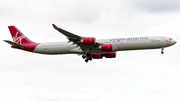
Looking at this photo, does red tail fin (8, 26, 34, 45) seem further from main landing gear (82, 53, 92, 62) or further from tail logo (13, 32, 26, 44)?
main landing gear (82, 53, 92, 62)

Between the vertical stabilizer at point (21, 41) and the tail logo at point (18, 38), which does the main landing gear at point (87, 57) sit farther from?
the tail logo at point (18, 38)

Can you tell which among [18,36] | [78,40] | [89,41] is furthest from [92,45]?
[18,36]

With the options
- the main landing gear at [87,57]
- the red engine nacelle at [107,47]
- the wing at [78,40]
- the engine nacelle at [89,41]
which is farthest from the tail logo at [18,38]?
the red engine nacelle at [107,47]

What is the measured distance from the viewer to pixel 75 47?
6712cm

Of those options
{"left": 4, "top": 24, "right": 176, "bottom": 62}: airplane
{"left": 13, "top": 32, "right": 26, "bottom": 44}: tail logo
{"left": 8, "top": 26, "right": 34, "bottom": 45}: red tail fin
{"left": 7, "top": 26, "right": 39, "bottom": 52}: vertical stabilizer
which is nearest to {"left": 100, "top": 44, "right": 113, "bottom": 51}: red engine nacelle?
{"left": 4, "top": 24, "right": 176, "bottom": 62}: airplane

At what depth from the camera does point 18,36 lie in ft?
241

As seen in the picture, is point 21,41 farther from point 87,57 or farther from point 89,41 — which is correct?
point 89,41

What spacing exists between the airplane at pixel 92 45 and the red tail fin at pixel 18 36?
204cm

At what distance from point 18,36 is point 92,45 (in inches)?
768

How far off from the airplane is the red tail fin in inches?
80.3

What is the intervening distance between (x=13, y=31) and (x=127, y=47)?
27107 mm

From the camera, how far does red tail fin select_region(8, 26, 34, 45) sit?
72.5 metres

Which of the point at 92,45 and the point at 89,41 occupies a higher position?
the point at 89,41

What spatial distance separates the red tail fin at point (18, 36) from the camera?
238ft
